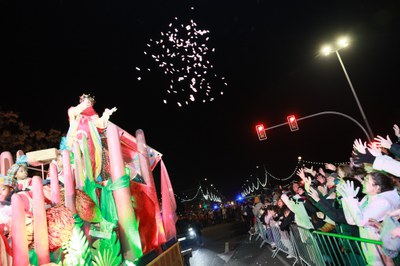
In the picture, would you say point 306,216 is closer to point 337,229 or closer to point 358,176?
point 337,229

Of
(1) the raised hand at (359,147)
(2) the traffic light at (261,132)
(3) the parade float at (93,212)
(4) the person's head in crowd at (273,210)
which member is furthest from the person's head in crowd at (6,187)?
(2) the traffic light at (261,132)

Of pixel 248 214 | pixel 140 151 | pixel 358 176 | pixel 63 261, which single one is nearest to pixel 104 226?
pixel 63 261

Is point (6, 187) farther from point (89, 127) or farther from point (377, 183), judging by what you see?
point (377, 183)

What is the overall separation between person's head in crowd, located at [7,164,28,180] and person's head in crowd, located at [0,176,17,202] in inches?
3.3

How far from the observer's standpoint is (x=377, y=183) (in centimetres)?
388

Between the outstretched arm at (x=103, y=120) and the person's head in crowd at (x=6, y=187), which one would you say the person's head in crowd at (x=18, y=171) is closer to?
the person's head in crowd at (x=6, y=187)

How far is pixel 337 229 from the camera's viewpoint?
5.89 metres

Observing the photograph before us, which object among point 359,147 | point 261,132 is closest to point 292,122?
point 261,132

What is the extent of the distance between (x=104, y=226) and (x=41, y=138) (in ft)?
52.0

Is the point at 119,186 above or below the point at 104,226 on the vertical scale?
above

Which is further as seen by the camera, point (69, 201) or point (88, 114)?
point (88, 114)

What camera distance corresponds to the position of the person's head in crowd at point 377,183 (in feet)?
12.7

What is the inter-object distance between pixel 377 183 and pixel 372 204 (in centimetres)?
28

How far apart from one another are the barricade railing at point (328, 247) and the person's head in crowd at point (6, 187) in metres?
4.74
